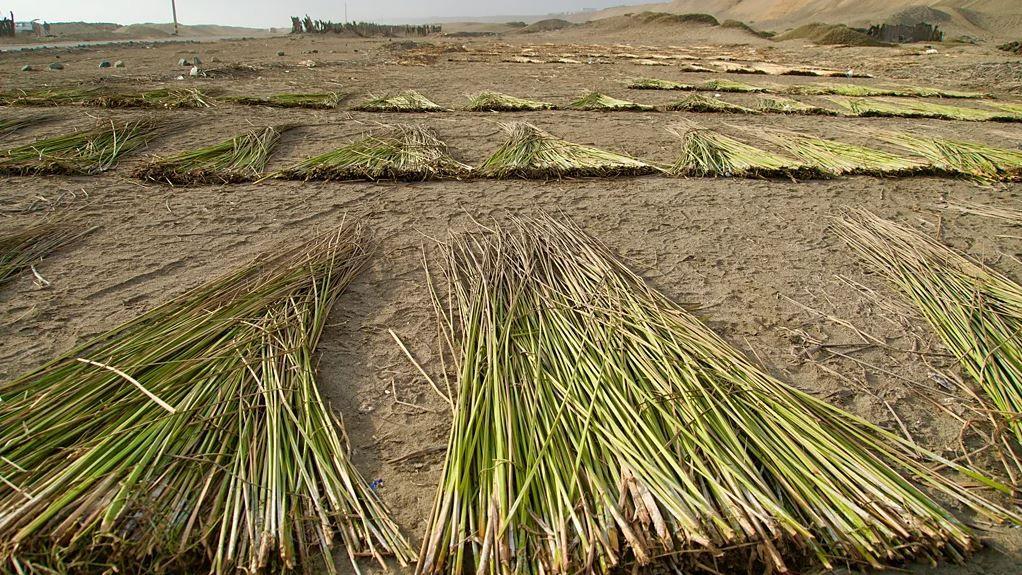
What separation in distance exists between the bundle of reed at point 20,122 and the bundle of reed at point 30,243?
245 cm

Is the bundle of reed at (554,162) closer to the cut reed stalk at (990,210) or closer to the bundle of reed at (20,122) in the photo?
the cut reed stalk at (990,210)

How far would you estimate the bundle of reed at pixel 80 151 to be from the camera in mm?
3779

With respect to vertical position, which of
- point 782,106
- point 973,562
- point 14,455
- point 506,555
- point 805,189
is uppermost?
point 782,106

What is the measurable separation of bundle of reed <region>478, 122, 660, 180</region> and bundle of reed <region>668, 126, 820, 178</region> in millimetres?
328

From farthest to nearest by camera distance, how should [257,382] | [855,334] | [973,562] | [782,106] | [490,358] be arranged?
[782,106] < [855,334] < [490,358] < [257,382] < [973,562]

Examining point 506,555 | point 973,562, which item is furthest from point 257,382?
point 973,562

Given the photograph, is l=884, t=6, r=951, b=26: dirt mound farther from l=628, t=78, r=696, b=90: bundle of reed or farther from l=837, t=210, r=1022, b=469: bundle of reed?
l=837, t=210, r=1022, b=469: bundle of reed

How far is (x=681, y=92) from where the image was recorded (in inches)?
319

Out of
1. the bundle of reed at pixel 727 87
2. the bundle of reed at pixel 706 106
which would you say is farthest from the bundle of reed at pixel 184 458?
the bundle of reed at pixel 727 87

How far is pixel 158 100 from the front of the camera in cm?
593

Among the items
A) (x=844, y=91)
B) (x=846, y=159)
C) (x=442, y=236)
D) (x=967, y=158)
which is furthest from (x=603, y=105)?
(x=844, y=91)

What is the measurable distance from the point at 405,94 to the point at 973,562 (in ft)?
22.7

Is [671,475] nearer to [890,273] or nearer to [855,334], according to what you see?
[855,334]

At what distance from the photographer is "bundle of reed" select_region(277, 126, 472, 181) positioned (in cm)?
393
